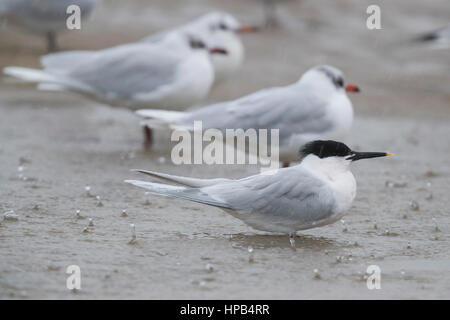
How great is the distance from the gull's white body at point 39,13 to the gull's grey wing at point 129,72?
9.01 feet

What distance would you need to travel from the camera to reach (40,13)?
988cm

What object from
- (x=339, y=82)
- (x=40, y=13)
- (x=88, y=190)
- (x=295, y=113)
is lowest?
(x=88, y=190)

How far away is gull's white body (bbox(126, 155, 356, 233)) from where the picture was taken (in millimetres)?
4504

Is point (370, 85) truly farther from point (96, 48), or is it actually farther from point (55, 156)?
point (55, 156)

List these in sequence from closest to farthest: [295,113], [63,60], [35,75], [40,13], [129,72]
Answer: [295,113] < [129,72] < [35,75] < [63,60] < [40,13]

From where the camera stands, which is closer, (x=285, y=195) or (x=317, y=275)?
(x=317, y=275)

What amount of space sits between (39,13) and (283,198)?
613 cm

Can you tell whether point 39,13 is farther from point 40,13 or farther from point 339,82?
point 339,82

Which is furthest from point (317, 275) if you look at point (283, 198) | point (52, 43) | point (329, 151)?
point (52, 43)

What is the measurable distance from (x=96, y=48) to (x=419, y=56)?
4.02 metres

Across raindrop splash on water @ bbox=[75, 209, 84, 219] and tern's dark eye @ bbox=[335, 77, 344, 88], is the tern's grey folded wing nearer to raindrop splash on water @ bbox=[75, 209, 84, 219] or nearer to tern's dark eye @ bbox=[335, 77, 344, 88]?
raindrop splash on water @ bbox=[75, 209, 84, 219]

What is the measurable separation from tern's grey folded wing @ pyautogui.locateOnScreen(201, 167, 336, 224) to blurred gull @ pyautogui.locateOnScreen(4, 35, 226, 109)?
8.51ft

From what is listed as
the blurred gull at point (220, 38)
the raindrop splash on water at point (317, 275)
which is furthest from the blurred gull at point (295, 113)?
the raindrop splash on water at point (317, 275)

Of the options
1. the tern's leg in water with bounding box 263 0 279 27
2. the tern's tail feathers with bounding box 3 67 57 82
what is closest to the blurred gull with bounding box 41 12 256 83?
the tern's tail feathers with bounding box 3 67 57 82
